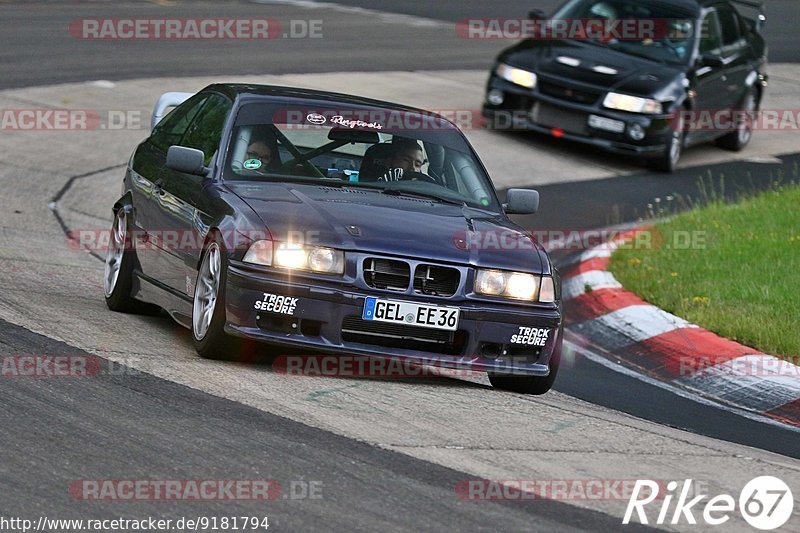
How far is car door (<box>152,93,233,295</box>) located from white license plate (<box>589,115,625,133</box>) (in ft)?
27.3

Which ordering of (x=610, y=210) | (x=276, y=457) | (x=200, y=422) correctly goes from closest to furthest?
(x=276, y=457)
(x=200, y=422)
(x=610, y=210)

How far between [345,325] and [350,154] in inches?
61.4

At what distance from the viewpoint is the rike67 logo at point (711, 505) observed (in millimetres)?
5617

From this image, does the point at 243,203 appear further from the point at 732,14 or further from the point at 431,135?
the point at 732,14

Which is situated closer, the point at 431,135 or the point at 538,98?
the point at 431,135

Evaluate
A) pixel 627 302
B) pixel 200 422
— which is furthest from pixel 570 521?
pixel 627 302

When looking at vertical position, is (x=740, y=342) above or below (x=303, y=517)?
below

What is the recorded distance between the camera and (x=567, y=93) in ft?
55.2

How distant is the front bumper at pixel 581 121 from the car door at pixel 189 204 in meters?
8.32

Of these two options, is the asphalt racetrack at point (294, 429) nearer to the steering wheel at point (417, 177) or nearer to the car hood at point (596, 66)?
the steering wheel at point (417, 177)

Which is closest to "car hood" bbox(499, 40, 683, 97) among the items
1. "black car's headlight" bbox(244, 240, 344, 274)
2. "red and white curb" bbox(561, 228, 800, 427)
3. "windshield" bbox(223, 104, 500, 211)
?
"red and white curb" bbox(561, 228, 800, 427)

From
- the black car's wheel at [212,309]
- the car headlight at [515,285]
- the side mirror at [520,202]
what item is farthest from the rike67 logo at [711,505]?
the side mirror at [520,202]

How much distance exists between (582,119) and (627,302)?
640 cm

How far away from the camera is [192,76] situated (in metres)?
19.2
